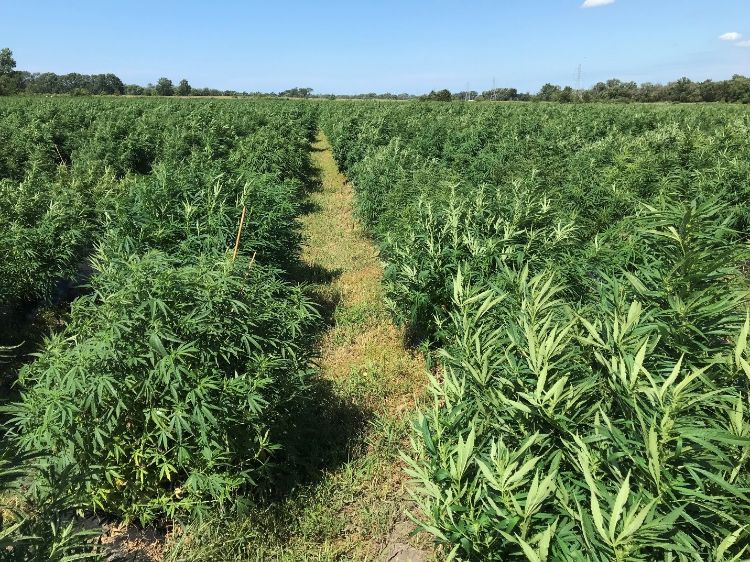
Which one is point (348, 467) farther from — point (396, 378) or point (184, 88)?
point (184, 88)

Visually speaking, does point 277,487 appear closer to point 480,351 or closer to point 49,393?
point 49,393

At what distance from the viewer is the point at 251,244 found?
5.84 meters

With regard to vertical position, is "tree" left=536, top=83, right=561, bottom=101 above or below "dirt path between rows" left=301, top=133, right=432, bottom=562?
above

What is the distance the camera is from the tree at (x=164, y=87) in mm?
76688

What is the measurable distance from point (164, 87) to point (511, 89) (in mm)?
64364

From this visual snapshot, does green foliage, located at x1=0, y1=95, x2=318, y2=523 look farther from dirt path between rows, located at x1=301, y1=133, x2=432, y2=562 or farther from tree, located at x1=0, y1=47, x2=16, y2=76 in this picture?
tree, located at x1=0, y1=47, x2=16, y2=76

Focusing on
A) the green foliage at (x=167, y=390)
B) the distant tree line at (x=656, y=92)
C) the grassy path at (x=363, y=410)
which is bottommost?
the grassy path at (x=363, y=410)

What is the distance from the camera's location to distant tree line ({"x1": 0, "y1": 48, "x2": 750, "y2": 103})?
55938 millimetres

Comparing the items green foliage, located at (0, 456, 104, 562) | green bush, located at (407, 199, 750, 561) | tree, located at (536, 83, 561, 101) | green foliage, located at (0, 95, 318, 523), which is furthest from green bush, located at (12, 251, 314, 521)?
tree, located at (536, 83, 561, 101)

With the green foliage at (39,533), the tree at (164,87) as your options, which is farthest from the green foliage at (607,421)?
the tree at (164,87)

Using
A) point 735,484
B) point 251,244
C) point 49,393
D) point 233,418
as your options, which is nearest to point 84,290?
point 251,244

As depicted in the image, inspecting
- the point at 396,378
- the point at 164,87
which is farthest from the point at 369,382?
the point at 164,87

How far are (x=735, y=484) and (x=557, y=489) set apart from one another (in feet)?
2.08

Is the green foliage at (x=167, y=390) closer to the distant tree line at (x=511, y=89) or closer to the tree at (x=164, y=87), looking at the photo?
the distant tree line at (x=511, y=89)
